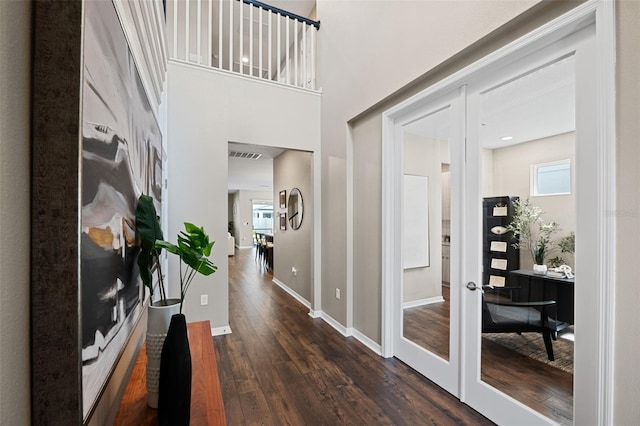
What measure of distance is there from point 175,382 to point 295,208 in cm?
434

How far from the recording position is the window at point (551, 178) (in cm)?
158

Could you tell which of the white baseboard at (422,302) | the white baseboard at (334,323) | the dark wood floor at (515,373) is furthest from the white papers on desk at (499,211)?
the white baseboard at (334,323)

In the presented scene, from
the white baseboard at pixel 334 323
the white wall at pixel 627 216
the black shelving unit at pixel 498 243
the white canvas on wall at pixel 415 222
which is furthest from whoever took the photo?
the white baseboard at pixel 334 323

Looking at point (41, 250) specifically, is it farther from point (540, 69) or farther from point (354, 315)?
point (354, 315)

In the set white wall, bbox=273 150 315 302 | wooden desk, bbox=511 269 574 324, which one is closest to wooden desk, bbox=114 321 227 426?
wooden desk, bbox=511 269 574 324

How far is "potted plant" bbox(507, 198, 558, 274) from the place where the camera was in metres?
1.70

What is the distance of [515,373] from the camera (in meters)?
1.88

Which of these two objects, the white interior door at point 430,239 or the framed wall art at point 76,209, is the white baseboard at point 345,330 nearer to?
the white interior door at point 430,239

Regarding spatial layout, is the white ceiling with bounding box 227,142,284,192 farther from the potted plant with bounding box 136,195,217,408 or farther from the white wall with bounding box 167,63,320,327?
the potted plant with bounding box 136,195,217,408

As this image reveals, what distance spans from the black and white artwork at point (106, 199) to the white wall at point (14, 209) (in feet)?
0.34

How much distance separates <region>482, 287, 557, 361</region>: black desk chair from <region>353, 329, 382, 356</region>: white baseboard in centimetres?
118

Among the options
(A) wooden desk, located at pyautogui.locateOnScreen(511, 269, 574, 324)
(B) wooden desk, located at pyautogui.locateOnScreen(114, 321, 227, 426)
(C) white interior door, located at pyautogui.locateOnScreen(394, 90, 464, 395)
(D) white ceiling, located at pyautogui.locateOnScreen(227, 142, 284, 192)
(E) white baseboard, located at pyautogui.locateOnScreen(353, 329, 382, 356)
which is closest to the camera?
(B) wooden desk, located at pyautogui.locateOnScreen(114, 321, 227, 426)

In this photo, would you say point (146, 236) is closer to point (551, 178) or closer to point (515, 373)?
point (551, 178)

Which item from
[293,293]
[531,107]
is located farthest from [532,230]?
[293,293]
